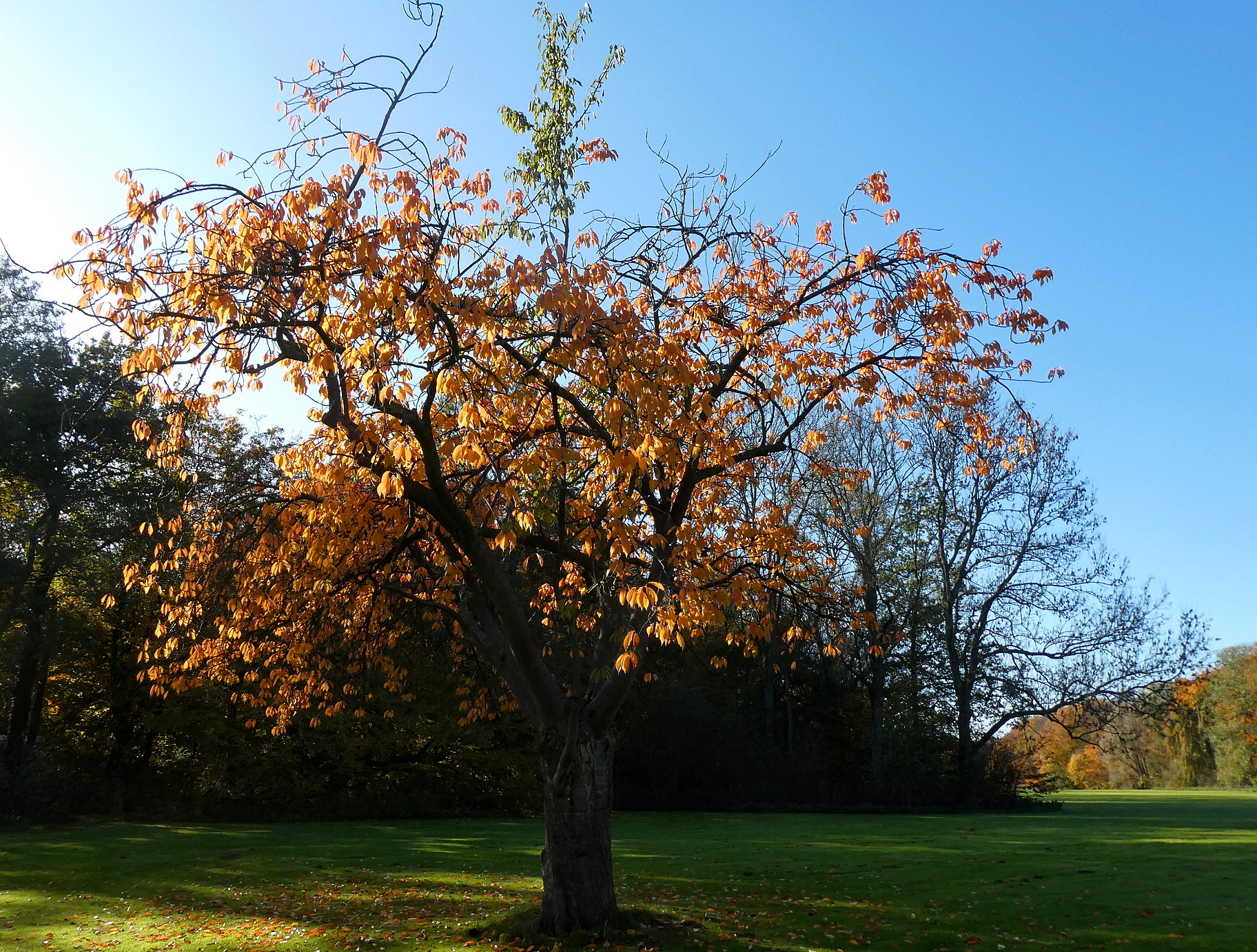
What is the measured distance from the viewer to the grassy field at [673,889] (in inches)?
390

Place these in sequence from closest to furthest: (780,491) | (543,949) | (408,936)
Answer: (543,949) < (408,936) < (780,491)

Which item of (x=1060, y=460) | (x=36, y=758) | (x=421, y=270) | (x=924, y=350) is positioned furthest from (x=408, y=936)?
(x=1060, y=460)

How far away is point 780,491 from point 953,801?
72.1 feet

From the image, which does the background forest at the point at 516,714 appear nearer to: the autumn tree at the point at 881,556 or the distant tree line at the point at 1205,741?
the autumn tree at the point at 881,556

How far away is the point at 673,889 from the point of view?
13.2m

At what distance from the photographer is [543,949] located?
9016 millimetres

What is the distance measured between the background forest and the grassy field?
14.1ft

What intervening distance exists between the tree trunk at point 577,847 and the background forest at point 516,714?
12709mm

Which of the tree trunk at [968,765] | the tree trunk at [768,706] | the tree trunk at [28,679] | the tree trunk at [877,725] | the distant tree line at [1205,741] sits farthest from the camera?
the distant tree line at [1205,741]

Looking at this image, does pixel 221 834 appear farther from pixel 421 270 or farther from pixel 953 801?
pixel 953 801

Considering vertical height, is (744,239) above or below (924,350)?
above

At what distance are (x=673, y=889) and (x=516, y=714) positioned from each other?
61.5ft

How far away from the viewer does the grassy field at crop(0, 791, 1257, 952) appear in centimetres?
990

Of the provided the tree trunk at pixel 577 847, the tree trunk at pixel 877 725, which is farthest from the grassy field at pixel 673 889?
the tree trunk at pixel 877 725
